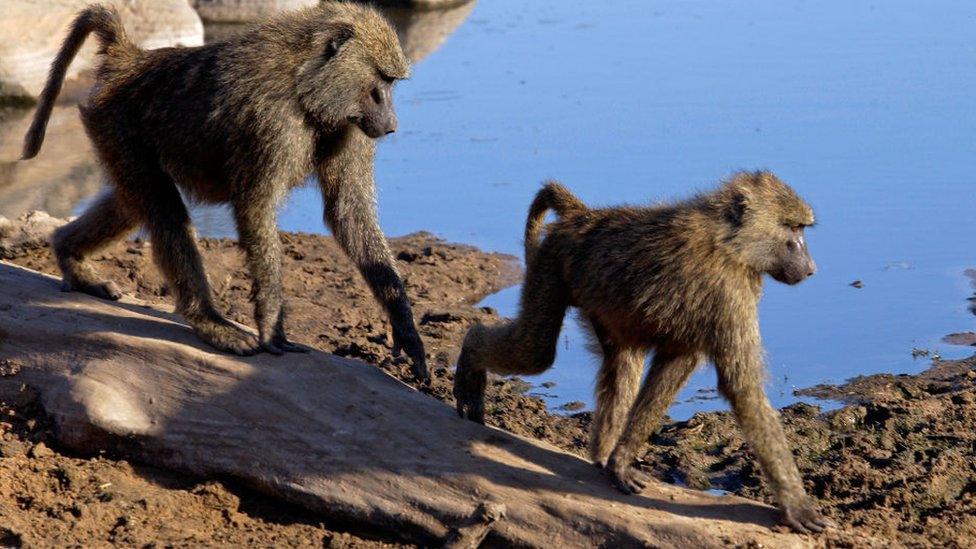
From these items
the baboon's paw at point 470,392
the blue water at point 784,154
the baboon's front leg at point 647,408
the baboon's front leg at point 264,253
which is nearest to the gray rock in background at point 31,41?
the blue water at point 784,154

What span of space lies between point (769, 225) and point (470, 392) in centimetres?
137

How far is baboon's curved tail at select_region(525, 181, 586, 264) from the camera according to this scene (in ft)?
18.7

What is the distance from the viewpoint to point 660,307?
507cm

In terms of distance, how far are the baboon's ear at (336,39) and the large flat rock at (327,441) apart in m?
1.27

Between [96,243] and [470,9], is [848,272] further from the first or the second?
[470,9]

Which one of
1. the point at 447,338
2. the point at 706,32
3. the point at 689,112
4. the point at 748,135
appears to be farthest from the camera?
the point at 706,32

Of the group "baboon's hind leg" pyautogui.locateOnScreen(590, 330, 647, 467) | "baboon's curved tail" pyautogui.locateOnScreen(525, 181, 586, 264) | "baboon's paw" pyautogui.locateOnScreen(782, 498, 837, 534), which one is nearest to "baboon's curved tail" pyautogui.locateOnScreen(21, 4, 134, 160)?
"baboon's curved tail" pyautogui.locateOnScreen(525, 181, 586, 264)

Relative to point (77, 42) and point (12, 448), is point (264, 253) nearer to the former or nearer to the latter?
point (12, 448)

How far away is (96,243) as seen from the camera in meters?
6.34

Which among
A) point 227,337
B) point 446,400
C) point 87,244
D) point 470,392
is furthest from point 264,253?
point 446,400

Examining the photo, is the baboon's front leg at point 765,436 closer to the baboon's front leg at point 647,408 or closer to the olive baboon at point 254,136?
the baboon's front leg at point 647,408

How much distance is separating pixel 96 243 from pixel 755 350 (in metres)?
3.09

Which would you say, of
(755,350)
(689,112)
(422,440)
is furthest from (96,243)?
(689,112)

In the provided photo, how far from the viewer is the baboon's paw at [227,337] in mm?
5715
